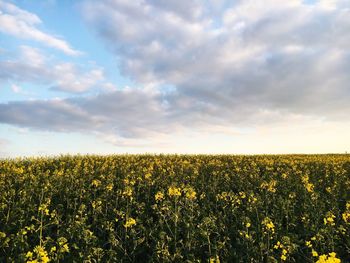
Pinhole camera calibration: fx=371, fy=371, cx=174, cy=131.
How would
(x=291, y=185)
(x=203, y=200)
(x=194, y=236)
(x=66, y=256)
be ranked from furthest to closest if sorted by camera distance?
(x=291, y=185) → (x=203, y=200) → (x=194, y=236) → (x=66, y=256)

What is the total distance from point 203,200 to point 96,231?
190 inches

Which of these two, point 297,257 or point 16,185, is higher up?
point 16,185

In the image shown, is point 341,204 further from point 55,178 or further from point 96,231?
point 55,178

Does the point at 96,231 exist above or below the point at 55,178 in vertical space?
below

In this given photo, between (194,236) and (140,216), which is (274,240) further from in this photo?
(140,216)

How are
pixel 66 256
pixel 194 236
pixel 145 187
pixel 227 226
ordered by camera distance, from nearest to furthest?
pixel 66 256 < pixel 194 236 < pixel 227 226 < pixel 145 187

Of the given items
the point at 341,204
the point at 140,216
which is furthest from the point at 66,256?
the point at 341,204

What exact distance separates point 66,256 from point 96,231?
111 inches

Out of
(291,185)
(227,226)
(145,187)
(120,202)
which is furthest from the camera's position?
(291,185)

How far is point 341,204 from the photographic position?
15258 mm

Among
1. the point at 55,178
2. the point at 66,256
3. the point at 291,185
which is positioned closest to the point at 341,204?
the point at 291,185

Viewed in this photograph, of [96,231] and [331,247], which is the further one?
[96,231]

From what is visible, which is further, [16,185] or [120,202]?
[16,185]

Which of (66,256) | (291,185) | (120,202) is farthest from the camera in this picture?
(291,185)
